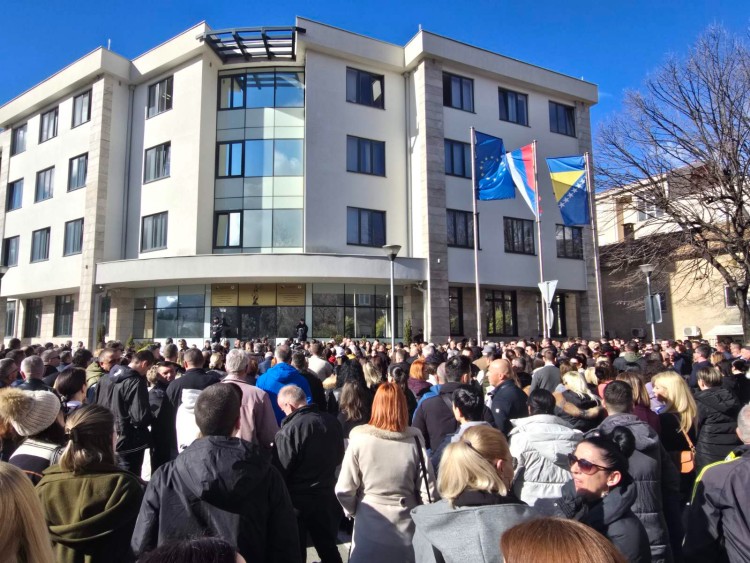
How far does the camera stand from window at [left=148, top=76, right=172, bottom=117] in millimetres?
26188

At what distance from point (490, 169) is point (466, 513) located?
2178 cm

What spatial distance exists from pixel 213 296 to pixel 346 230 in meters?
6.78

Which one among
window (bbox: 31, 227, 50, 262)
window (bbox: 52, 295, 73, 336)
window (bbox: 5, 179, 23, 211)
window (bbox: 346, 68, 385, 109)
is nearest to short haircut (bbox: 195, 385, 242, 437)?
window (bbox: 346, 68, 385, 109)

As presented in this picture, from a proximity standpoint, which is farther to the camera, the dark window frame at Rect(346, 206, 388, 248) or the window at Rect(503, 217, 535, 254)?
the window at Rect(503, 217, 535, 254)

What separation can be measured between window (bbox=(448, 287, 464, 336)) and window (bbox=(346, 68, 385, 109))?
9.85m

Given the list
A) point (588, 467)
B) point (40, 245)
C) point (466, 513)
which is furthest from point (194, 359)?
point (40, 245)

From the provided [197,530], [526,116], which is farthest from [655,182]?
[197,530]

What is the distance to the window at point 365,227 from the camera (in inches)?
973

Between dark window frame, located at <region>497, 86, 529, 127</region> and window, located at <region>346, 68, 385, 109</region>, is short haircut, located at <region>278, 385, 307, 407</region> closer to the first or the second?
window, located at <region>346, 68, 385, 109</region>

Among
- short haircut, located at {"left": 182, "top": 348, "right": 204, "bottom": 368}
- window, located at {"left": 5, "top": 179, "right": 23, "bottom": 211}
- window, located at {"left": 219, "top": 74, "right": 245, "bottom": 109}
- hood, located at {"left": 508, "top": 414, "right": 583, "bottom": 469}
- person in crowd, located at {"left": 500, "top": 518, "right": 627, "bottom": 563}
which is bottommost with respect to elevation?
hood, located at {"left": 508, "top": 414, "right": 583, "bottom": 469}

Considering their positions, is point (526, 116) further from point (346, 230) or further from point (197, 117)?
point (197, 117)

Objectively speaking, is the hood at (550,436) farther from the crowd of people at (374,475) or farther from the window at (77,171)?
the window at (77,171)

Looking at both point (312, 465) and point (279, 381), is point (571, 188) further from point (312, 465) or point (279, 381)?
point (312, 465)

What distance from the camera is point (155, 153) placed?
85.8ft
